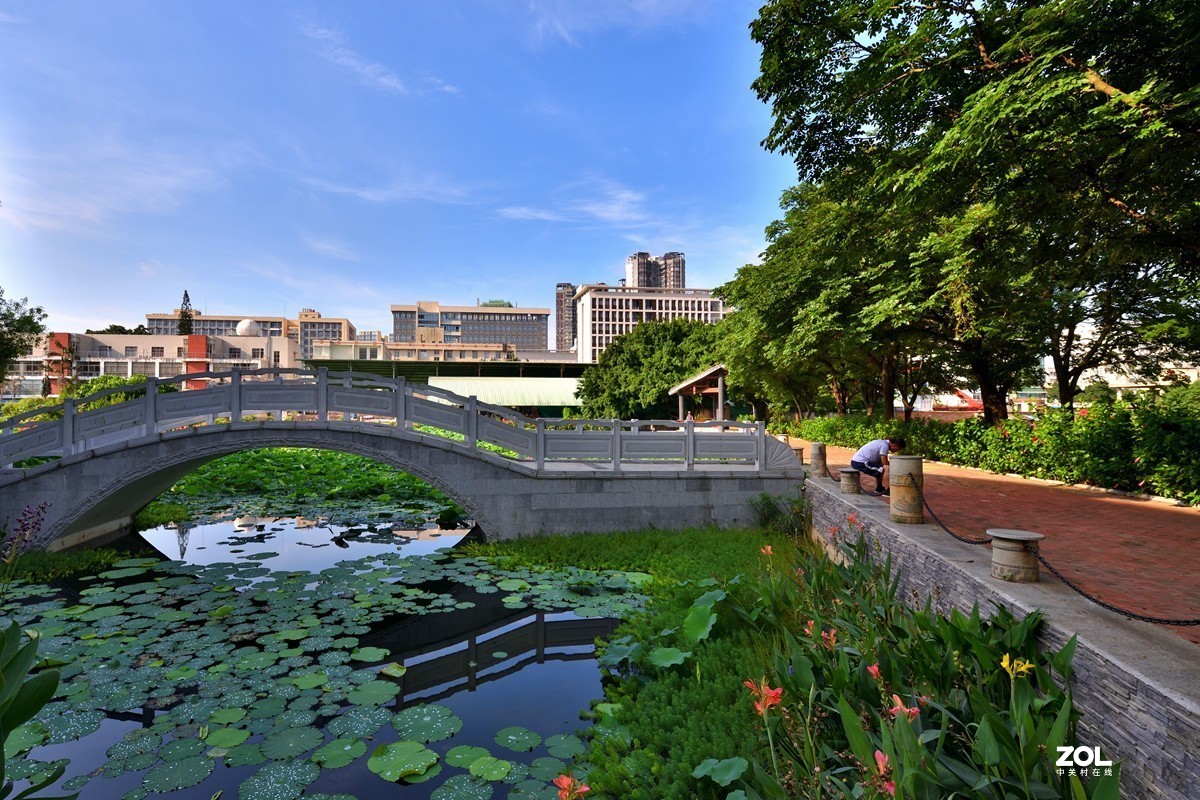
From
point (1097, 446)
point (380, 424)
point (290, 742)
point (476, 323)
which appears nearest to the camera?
point (290, 742)

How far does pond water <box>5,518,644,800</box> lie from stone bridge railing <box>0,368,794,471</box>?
95.2 inches

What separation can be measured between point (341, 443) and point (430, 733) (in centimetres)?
703

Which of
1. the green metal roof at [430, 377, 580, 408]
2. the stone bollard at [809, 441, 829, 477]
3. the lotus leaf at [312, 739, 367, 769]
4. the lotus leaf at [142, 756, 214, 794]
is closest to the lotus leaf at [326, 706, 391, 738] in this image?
the lotus leaf at [312, 739, 367, 769]

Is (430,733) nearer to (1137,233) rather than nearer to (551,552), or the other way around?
(551,552)

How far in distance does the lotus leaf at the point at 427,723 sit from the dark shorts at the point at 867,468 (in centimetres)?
→ 692

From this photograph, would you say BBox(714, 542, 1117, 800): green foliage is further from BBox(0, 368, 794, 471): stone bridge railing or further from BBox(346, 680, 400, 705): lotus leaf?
BBox(0, 368, 794, 471): stone bridge railing

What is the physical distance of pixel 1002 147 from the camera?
255 inches

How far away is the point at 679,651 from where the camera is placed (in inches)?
222

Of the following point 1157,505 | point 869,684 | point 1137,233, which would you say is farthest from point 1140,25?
point 869,684

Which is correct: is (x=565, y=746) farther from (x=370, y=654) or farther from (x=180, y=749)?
(x=180, y=749)

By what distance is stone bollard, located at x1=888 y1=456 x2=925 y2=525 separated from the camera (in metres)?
6.70

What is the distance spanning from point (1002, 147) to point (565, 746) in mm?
7318

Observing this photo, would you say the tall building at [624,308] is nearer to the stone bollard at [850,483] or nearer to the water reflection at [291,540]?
the water reflection at [291,540]

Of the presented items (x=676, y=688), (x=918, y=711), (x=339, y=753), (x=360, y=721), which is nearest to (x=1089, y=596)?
(x=918, y=711)
